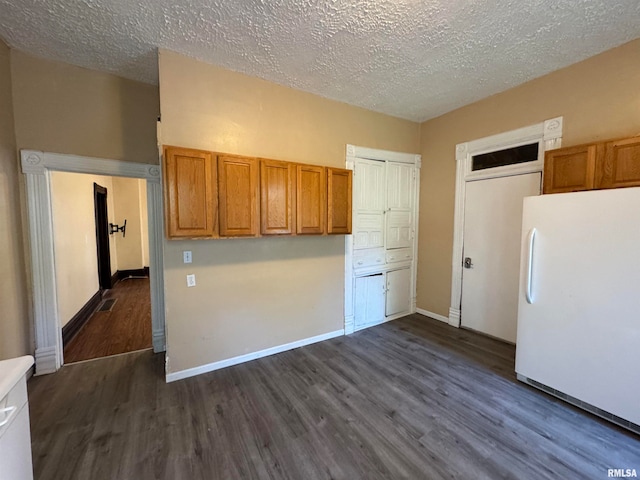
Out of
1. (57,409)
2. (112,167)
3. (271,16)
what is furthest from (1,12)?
(57,409)

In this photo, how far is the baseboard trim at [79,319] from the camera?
344cm

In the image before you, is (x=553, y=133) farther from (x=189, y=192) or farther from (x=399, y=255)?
(x=189, y=192)

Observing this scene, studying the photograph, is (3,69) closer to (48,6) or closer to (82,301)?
(48,6)

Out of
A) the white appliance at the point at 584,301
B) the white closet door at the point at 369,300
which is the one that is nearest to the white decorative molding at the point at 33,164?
the white closet door at the point at 369,300

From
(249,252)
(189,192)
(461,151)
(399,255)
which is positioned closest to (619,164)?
(461,151)

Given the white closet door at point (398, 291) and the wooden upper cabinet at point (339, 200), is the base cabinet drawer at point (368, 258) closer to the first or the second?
the white closet door at point (398, 291)

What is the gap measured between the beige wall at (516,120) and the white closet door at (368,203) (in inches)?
33.2

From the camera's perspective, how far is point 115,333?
12.1 ft

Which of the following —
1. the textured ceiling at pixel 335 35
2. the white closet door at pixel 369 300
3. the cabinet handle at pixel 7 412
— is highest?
the textured ceiling at pixel 335 35

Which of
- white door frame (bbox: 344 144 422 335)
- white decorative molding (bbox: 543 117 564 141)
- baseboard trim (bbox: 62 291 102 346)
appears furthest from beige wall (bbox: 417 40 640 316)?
baseboard trim (bbox: 62 291 102 346)

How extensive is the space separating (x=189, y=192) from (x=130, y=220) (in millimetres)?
6314

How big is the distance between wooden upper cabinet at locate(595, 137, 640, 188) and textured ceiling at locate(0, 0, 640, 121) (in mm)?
923

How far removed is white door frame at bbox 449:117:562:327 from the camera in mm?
2900

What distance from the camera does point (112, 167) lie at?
113 inches
